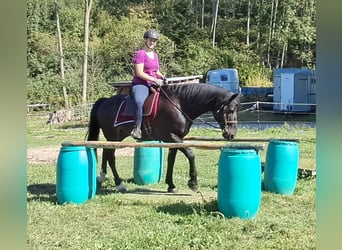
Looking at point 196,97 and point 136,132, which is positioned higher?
point 196,97

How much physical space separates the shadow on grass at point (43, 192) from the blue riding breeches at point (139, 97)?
1.26m

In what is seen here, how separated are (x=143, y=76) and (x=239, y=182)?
6.29 feet

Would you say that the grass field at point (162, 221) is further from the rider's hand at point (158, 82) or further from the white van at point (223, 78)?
the white van at point (223, 78)

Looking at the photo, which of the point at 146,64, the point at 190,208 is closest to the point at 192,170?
the point at 190,208

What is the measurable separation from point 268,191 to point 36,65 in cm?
1687

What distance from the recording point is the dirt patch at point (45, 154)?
27.9 feet

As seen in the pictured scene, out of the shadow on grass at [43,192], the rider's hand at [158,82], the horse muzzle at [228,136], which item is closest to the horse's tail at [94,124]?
the shadow on grass at [43,192]

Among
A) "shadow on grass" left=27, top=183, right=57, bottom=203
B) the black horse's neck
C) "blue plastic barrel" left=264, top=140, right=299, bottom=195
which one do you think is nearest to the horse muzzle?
the black horse's neck

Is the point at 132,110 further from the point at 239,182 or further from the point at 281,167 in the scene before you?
the point at 239,182

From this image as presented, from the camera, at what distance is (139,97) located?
18.1 ft

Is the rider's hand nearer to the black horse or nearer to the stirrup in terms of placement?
the black horse
